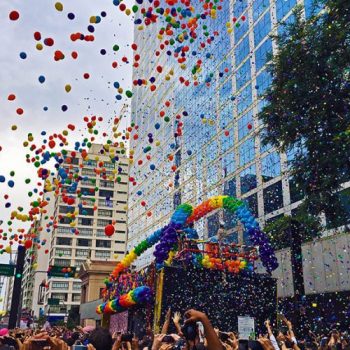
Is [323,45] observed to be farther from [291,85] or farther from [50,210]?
[50,210]

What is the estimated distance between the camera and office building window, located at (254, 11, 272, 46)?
33156 mm

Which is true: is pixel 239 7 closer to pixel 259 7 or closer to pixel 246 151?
pixel 259 7

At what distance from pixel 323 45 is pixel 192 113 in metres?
31.2

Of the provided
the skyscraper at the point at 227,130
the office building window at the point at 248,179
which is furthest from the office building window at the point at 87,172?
the office building window at the point at 248,179

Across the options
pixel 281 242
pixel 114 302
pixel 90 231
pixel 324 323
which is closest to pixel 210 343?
pixel 114 302

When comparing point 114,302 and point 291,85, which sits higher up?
point 291,85

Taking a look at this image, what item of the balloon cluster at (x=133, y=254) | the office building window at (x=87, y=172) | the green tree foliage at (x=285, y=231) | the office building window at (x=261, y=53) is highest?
the office building window at (x=87, y=172)

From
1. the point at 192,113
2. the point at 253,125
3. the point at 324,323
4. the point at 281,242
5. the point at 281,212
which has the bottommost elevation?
the point at 324,323

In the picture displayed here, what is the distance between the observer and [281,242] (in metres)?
22.5

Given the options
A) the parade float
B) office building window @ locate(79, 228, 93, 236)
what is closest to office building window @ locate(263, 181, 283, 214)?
the parade float

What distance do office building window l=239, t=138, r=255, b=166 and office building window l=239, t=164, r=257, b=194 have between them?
676mm

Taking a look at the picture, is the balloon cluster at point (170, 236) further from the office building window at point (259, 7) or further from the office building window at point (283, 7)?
the office building window at point (259, 7)

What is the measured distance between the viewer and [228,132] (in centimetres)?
3631

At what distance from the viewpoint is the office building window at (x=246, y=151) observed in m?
33.2
